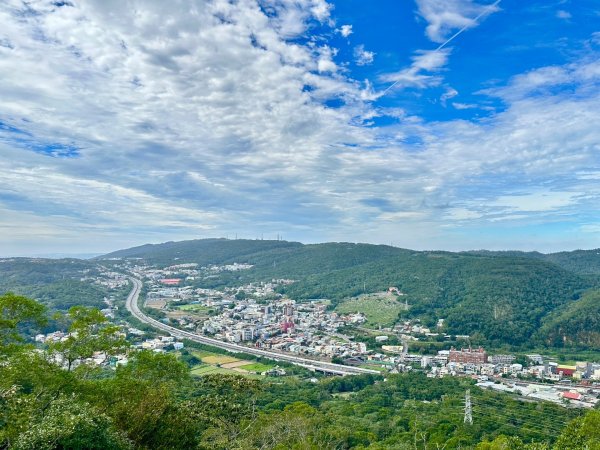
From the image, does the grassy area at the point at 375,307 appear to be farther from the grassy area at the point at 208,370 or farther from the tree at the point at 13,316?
the tree at the point at 13,316

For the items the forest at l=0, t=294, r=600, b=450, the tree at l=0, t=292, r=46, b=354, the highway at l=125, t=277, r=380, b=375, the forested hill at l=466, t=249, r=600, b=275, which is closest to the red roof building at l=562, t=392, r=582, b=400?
the forest at l=0, t=294, r=600, b=450

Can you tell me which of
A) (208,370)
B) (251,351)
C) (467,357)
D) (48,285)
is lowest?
(251,351)

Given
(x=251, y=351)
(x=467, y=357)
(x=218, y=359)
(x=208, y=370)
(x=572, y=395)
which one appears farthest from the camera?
(x=251, y=351)

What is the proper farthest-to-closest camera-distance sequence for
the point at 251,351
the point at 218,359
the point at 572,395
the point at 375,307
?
the point at 375,307, the point at 251,351, the point at 218,359, the point at 572,395

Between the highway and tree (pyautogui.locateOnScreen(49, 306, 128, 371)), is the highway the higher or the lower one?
the lower one

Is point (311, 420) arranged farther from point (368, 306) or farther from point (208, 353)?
point (368, 306)

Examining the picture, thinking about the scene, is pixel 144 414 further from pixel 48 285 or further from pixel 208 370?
pixel 48 285

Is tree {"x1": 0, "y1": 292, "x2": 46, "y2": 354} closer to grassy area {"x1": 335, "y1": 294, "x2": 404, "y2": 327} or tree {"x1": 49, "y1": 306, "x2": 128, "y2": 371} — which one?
tree {"x1": 49, "y1": 306, "x2": 128, "y2": 371}

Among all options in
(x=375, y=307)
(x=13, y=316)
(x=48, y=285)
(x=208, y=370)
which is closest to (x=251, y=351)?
→ (x=208, y=370)
